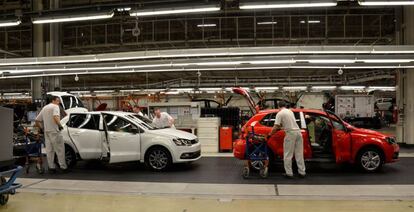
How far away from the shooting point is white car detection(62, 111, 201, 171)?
29.0ft

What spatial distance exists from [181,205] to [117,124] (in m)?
3.93

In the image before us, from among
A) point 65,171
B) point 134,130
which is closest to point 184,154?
point 134,130

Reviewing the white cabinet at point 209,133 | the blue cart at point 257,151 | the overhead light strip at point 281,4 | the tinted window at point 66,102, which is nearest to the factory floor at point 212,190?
the blue cart at point 257,151

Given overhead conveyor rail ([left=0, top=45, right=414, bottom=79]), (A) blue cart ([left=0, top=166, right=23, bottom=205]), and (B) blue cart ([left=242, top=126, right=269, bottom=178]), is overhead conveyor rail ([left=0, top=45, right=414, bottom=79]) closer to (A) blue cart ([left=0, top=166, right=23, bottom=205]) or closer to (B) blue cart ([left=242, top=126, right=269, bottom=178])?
(B) blue cart ([left=242, top=126, right=269, bottom=178])

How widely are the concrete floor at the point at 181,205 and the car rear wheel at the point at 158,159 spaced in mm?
2491

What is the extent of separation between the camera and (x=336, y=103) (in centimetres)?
1914

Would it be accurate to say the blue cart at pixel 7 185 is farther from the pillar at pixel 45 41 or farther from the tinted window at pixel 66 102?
the pillar at pixel 45 41

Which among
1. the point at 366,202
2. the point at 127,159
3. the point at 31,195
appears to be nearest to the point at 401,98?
the point at 366,202

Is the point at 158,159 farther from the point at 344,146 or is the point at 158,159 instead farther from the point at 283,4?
the point at 283,4

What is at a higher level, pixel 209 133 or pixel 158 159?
pixel 209 133

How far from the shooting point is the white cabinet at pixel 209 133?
12.7m

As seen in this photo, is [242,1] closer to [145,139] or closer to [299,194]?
[145,139]

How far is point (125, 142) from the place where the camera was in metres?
8.89

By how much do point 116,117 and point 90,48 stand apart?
415 inches
